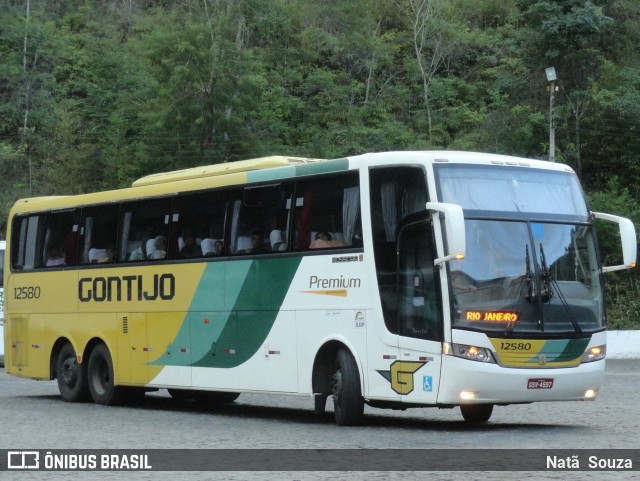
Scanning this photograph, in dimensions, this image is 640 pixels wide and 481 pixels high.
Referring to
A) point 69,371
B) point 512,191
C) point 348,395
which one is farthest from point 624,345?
point 348,395

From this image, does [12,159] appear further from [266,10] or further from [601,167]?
[601,167]

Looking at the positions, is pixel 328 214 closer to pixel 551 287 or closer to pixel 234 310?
pixel 234 310

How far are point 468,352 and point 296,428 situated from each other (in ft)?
8.54

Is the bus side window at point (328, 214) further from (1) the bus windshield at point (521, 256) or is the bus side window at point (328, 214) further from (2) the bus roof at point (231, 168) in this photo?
(1) the bus windshield at point (521, 256)

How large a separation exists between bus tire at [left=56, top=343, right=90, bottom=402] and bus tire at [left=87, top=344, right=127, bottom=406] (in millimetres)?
191

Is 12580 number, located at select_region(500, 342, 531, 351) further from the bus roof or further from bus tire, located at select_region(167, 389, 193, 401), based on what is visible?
bus tire, located at select_region(167, 389, 193, 401)

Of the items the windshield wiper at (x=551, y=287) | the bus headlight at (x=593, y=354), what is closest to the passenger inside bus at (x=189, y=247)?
the windshield wiper at (x=551, y=287)

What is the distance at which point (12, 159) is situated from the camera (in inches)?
2660

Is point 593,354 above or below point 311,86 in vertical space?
below

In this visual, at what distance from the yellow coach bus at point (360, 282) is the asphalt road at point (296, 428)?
0.48 meters

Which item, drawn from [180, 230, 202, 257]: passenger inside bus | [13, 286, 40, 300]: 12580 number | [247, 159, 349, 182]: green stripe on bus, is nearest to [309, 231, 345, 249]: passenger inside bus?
[247, 159, 349, 182]: green stripe on bus

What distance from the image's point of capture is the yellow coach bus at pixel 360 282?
1465cm

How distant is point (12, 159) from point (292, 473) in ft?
195

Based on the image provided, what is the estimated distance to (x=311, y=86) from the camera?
224 feet
